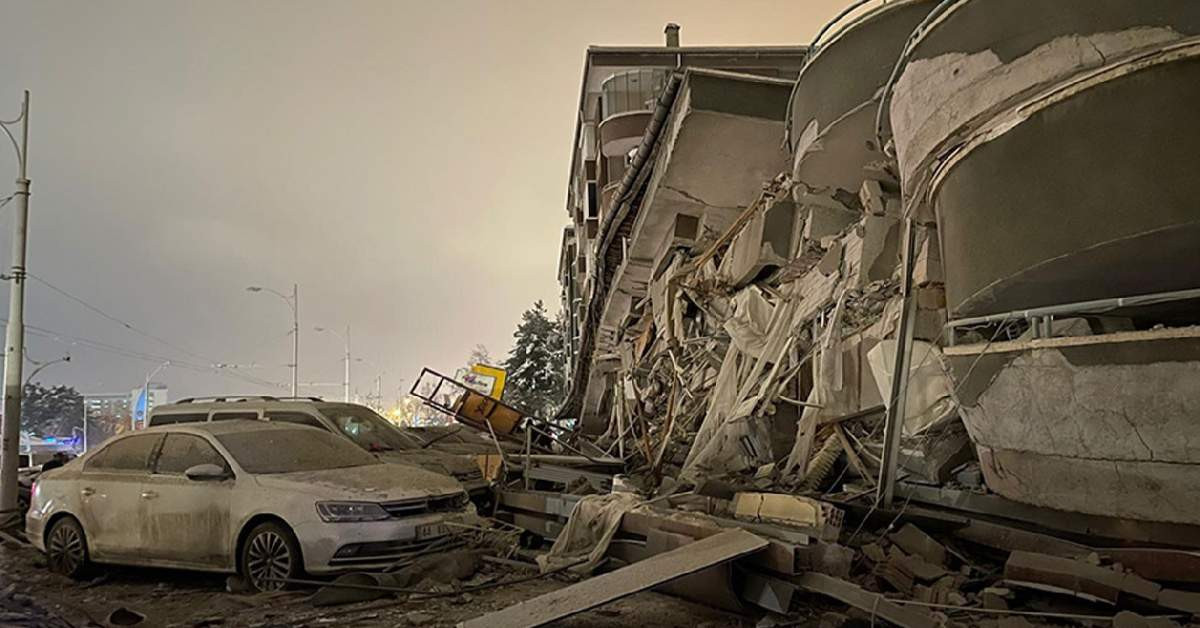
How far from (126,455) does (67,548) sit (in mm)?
1164

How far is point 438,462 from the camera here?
11.6m

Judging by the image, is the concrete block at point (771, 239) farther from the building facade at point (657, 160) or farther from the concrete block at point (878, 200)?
the concrete block at point (878, 200)

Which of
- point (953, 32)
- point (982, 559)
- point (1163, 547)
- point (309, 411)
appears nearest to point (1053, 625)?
point (1163, 547)

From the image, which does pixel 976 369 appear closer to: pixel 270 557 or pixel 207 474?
pixel 270 557

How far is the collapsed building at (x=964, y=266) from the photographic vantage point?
466 cm

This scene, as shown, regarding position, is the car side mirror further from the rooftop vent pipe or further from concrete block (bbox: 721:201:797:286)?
the rooftop vent pipe

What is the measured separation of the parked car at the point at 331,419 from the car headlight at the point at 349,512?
3.50 m

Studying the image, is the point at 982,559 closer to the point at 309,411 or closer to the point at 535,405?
the point at 309,411

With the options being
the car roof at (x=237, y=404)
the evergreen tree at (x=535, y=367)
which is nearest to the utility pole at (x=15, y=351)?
the car roof at (x=237, y=404)

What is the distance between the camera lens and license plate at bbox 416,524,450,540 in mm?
7809

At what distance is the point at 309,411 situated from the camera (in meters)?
11.9

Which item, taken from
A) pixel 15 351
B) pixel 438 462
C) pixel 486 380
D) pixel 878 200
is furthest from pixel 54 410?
pixel 878 200

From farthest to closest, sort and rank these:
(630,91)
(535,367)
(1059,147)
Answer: (535,367), (630,91), (1059,147)

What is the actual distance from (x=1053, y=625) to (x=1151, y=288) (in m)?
1.99
